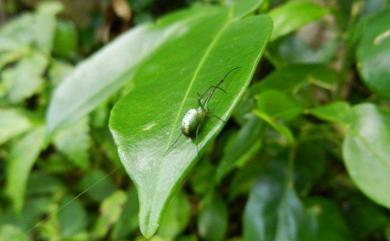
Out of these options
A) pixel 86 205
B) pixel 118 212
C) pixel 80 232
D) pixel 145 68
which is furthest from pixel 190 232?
pixel 145 68

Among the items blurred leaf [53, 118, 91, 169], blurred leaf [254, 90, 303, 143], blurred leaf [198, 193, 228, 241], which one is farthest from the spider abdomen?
blurred leaf [53, 118, 91, 169]

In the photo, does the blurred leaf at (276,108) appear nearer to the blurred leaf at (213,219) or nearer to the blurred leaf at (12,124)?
the blurred leaf at (213,219)

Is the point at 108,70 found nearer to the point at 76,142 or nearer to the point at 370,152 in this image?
the point at 76,142

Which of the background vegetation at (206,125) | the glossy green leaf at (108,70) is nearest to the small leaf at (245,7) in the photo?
the background vegetation at (206,125)

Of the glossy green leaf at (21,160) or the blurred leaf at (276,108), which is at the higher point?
the blurred leaf at (276,108)

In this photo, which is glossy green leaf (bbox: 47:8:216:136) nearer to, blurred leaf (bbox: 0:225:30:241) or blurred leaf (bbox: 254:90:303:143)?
blurred leaf (bbox: 254:90:303:143)

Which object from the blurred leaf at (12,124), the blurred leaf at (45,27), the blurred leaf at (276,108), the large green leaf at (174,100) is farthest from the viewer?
the blurred leaf at (45,27)

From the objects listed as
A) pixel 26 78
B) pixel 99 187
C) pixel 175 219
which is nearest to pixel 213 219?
pixel 175 219
